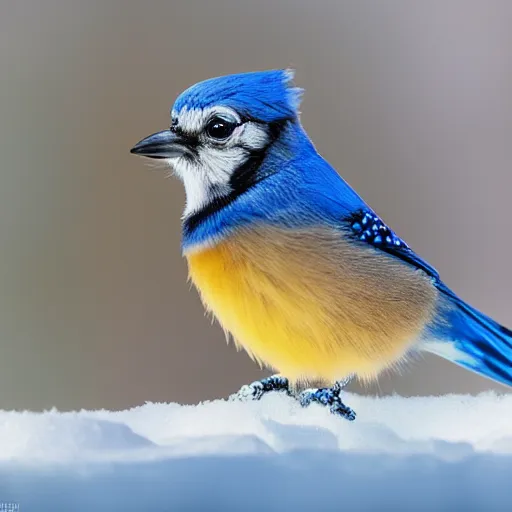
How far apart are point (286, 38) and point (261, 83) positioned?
28cm

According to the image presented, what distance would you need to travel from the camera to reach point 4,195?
1359 millimetres

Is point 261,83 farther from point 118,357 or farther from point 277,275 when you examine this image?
point 118,357

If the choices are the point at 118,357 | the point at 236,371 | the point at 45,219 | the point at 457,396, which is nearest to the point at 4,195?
the point at 45,219

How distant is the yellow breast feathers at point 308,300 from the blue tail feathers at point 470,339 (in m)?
0.04

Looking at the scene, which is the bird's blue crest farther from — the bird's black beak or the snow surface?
the snow surface

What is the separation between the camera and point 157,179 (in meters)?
1.14

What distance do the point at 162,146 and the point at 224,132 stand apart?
80mm

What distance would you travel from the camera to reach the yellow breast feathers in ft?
3.18

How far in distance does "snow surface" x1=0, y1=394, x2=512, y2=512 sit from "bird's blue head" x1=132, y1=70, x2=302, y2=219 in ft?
1.01

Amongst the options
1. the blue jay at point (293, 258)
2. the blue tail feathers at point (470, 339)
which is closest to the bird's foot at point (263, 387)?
the blue jay at point (293, 258)

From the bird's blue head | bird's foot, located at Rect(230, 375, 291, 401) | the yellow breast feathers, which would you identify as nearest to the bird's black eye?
the bird's blue head

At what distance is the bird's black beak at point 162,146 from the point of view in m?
0.98

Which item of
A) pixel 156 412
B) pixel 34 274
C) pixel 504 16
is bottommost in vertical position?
pixel 156 412

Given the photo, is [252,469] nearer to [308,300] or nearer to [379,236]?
[308,300]
